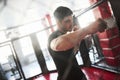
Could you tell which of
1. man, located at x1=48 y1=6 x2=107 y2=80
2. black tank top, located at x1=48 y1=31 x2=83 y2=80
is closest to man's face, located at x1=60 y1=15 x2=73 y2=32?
man, located at x1=48 y1=6 x2=107 y2=80

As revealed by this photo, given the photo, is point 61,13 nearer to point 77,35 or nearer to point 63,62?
point 77,35

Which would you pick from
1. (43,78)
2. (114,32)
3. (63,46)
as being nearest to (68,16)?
(63,46)

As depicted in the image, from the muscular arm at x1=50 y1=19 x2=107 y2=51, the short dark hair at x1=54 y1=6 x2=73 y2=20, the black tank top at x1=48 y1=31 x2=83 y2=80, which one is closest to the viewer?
the muscular arm at x1=50 y1=19 x2=107 y2=51

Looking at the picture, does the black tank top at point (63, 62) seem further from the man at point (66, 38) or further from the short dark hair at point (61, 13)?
the short dark hair at point (61, 13)

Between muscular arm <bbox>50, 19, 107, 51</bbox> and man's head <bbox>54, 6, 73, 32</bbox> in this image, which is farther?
man's head <bbox>54, 6, 73, 32</bbox>

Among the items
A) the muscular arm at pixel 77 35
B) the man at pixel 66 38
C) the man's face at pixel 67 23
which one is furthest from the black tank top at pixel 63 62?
the muscular arm at pixel 77 35

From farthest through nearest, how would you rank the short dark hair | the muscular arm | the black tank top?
the black tank top
the short dark hair
the muscular arm

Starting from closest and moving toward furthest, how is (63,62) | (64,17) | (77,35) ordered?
(77,35)
(64,17)
(63,62)

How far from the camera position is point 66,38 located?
120 centimetres

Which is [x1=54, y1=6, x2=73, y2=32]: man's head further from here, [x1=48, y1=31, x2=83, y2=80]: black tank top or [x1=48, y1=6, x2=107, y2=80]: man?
[x1=48, y1=31, x2=83, y2=80]: black tank top

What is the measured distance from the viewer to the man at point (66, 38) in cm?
113

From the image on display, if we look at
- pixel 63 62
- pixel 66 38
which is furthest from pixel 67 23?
pixel 63 62

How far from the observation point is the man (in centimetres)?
113

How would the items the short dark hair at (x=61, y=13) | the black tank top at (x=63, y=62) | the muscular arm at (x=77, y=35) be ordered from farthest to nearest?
the black tank top at (x=63, y=62) → the short dark hair at (x=61, y=13) → the muscular arm at (x=77, y=35)
